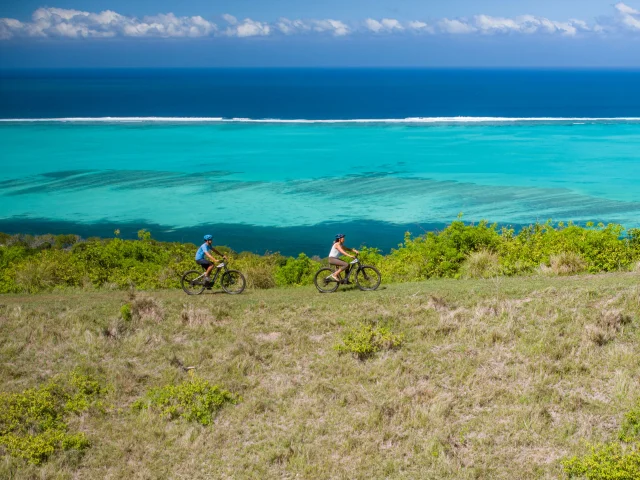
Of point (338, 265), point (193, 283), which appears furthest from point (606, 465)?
point (193, 283)

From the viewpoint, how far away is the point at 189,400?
40.8 feet

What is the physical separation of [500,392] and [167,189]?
42.8 meters

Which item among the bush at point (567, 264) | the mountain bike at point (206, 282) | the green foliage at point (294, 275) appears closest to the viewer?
the mountain bike at point (206, 282)

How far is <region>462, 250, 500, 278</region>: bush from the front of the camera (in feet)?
63.6

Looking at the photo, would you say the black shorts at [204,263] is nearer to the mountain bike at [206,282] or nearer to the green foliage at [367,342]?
the mountain bike at [206,282]

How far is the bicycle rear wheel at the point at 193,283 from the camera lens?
17.3 meters

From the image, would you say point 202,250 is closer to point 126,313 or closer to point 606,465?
point 126,313

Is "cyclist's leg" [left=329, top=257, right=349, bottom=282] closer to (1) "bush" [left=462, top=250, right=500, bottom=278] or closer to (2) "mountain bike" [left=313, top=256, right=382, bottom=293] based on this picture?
(2) "mountain bike" [left=313, top=256, right=382, bottom=293]

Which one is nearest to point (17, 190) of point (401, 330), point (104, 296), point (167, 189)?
Result: point (167, 189)

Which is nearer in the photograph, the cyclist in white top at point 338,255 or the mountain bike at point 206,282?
the cyclist in white top at point 338,255

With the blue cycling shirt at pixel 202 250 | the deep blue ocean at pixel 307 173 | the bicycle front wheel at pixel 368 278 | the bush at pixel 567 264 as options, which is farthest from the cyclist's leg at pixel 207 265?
the deep blue ocean at pixel 307 173

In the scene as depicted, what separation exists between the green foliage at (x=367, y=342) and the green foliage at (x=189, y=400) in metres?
2.75

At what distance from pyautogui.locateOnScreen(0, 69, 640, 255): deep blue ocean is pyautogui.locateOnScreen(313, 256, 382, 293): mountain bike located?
58.0ft

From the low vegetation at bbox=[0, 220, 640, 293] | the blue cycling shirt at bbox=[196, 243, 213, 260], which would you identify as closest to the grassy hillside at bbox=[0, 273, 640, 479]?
the blue cycling shirt at bbox=[196, 243, 213, 260]
